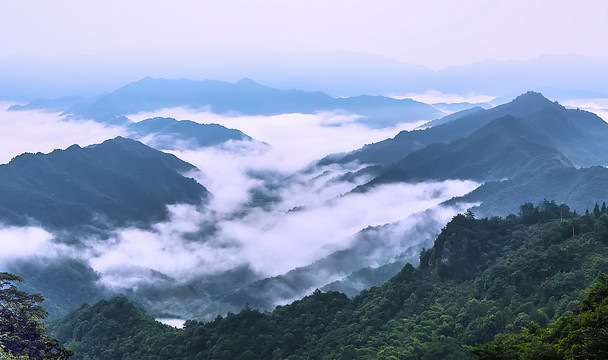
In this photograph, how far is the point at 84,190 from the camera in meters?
167

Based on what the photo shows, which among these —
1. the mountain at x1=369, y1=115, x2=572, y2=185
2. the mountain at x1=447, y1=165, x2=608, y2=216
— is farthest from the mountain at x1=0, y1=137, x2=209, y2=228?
the mountain at x1=447, y1=165, x2=608, y2=216

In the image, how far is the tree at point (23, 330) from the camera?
2588 cm

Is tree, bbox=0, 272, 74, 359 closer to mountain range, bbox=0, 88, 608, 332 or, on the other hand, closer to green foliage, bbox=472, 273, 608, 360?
green foliage, bbox=472, 273, 608, 360

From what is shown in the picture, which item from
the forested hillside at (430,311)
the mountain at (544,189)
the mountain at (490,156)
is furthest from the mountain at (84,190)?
the mountain at (544,189)

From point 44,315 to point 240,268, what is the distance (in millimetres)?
125843

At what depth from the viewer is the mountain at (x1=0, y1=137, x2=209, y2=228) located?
15300 cm

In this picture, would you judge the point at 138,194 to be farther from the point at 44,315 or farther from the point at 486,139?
the point at 44,315

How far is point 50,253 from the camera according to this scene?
134 meters

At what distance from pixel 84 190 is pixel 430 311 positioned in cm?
14029

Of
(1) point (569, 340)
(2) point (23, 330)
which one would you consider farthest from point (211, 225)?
(1) point (569, 340)

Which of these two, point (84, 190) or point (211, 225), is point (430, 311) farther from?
point (211, 225)

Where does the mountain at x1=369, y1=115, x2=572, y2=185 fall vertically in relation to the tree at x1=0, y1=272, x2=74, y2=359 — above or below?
above

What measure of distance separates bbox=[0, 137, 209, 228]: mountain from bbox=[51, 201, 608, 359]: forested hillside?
8290cm

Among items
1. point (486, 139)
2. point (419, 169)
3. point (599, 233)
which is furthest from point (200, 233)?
point (599, 233)
